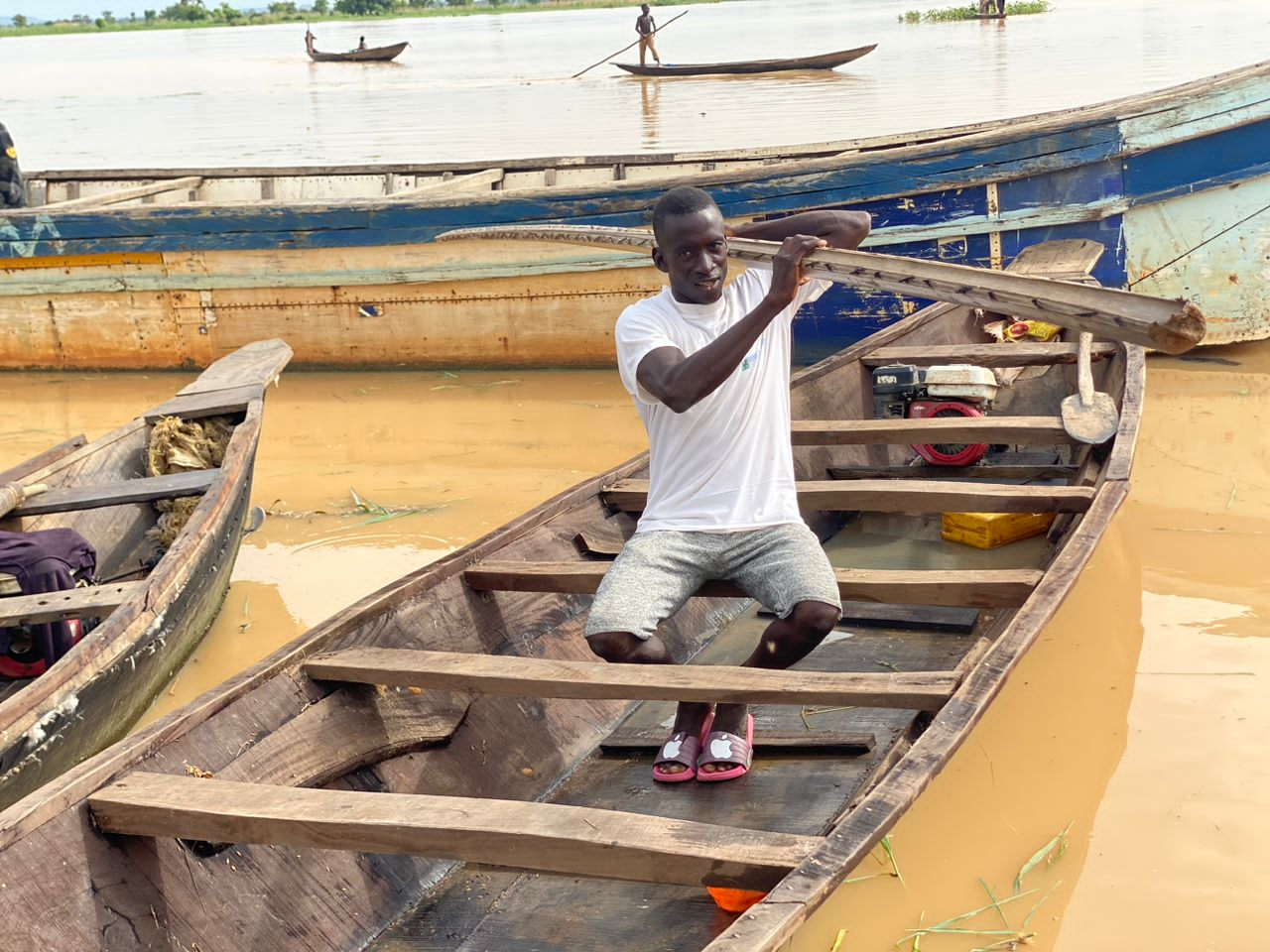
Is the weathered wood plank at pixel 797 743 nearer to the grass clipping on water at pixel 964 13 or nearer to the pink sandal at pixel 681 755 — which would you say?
the pink sandal at pixel 681 755

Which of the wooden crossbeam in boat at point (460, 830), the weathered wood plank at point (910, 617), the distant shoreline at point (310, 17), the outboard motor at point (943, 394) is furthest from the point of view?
the distant shoreline at point (310, 17)

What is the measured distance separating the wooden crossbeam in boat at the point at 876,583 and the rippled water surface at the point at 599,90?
15.6m

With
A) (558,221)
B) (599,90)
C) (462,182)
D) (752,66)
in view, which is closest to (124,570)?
(558,221)

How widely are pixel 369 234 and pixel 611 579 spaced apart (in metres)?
5.63

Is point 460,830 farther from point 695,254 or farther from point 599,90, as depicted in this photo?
point 599,90

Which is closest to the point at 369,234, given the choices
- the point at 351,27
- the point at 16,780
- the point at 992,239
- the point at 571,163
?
the point at 571,163

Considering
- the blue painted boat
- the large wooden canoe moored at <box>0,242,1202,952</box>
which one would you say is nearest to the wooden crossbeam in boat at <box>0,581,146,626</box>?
Result: the large wooden canoe moored at <box>0,242,1202,952</box>

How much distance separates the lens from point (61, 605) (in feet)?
13.4

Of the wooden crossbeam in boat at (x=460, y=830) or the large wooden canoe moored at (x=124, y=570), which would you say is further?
the large wooden canoe moored at (x=124, y=570)

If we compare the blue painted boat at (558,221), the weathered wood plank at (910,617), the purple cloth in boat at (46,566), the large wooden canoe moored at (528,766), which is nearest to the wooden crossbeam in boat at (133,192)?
the blue painted boat at (558,221)

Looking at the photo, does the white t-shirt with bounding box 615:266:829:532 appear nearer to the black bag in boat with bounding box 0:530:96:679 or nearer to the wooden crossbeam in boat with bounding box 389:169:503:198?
the black bag in boat with bounding box 0:530:96:679

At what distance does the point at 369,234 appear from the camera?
848 centimetres

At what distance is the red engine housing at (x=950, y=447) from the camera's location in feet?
18.6

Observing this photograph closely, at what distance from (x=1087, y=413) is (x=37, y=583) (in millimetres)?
3621
